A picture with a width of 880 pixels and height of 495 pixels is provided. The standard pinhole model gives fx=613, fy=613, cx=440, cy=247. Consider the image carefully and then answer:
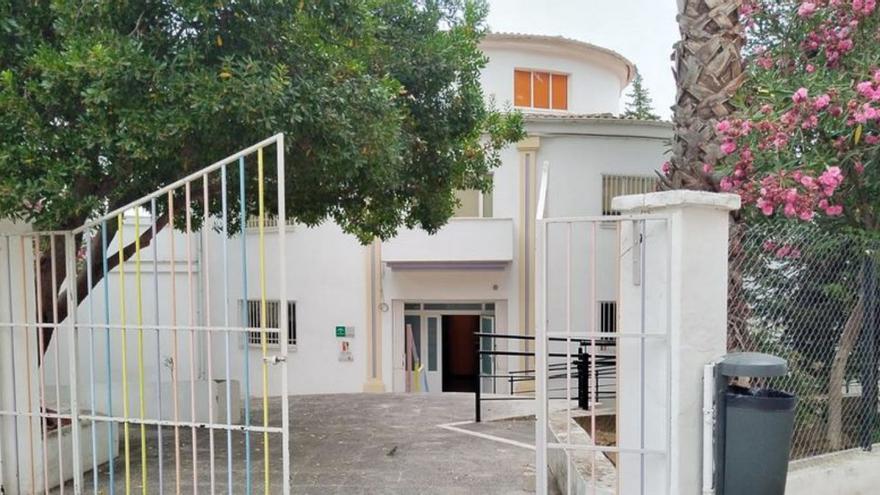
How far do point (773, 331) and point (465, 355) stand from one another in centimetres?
1231

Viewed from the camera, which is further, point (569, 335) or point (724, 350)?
point (724, 350)

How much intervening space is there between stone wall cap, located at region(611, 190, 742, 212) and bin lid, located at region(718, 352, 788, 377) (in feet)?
2.85

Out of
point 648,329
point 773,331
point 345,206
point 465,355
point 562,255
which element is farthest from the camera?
point 465,355

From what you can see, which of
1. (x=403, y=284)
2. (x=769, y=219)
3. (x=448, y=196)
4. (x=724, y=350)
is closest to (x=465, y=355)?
(x=403, y=284)

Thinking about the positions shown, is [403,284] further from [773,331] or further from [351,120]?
[773,331]

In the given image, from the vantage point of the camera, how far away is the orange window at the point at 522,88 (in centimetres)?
1545

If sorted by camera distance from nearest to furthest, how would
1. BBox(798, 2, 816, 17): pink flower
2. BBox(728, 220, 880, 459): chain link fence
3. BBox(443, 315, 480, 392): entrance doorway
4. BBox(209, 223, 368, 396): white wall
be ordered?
BBox(728, 220, 880, 459): chain link fence, BBox(798, 2, 816, 17): pink flower, BBox(209, 223, 368, 396): white wall, BBox(443, 315, 480, 392): entrance doorway

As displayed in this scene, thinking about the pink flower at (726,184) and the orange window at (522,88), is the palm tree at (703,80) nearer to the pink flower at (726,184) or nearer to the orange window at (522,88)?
the pink flower at (726,184)

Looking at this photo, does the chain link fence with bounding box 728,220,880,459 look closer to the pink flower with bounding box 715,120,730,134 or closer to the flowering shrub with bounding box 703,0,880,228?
the flowering shrub with bounding box 703,0,880,228

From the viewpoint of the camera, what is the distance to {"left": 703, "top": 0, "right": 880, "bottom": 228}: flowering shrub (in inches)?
180

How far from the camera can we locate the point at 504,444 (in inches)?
271

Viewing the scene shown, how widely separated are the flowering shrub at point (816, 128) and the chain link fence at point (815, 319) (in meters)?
0.31

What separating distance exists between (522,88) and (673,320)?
1291 centimetres

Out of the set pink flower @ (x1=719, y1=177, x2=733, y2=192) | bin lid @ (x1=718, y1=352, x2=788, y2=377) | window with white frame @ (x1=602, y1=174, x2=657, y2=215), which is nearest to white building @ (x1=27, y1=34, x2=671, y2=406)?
window with white frame @ (x1=602, y1=174, x2=657, y2=215)
